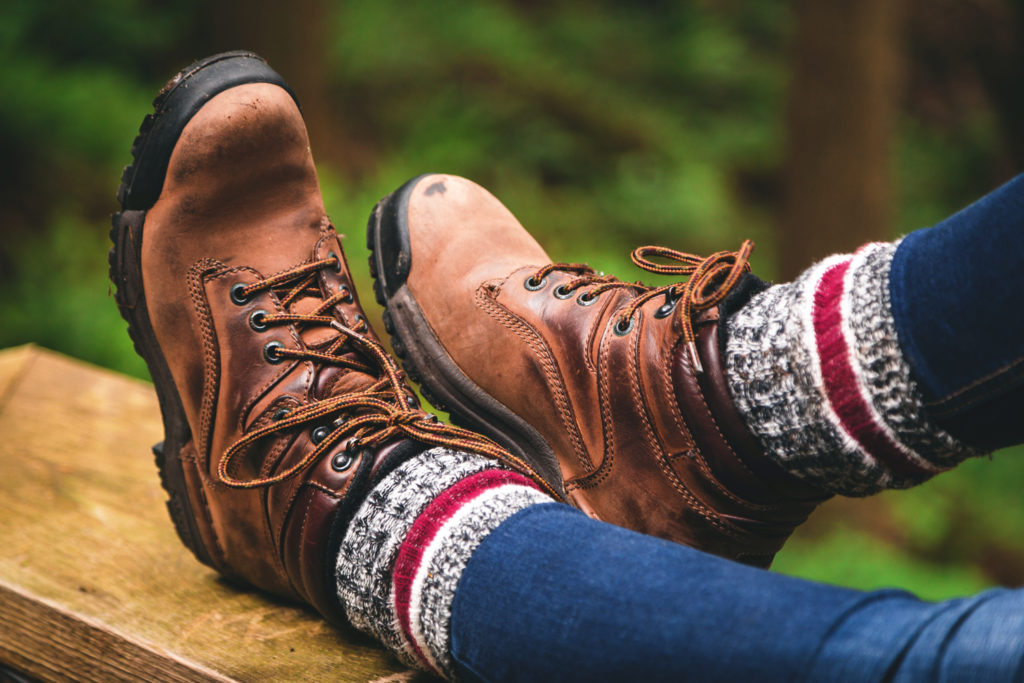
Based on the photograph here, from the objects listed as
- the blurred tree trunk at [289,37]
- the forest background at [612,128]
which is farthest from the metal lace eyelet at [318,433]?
the blurred tree trunk at [289,37]

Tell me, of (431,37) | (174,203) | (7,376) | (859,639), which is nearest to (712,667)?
(859,639)

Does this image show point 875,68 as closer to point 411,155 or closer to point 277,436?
point 411,155

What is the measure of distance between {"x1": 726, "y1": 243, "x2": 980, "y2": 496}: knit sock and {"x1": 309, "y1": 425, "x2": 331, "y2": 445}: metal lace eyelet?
520 millimetres

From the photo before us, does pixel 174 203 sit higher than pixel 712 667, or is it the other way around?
pixel 174 203

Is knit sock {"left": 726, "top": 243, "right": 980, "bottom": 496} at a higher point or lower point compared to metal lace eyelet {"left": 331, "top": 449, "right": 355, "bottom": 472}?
higher

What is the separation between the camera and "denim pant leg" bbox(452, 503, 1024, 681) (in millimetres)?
622

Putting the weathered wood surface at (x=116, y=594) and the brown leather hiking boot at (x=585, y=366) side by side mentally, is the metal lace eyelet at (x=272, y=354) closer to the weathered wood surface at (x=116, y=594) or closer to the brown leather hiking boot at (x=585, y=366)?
the brown leather hiking boot at (x=585, y=366)

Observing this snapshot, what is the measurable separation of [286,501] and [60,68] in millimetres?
4303

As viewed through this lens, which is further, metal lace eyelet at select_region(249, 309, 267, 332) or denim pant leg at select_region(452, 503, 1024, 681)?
metal lace eyelet at select_region(249, 309, 267, 332)

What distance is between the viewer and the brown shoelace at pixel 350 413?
1.02m

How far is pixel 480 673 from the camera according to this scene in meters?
0.82

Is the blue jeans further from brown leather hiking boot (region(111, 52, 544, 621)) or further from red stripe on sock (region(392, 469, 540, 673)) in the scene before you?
brown leather hiking boot (region(111, 52, 544, 621))

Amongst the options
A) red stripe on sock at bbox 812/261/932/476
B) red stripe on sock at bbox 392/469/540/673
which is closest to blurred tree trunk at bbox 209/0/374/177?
red stripe on sock at bbox 392/469/540/673

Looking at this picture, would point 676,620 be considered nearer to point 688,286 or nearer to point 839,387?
point 839,387
